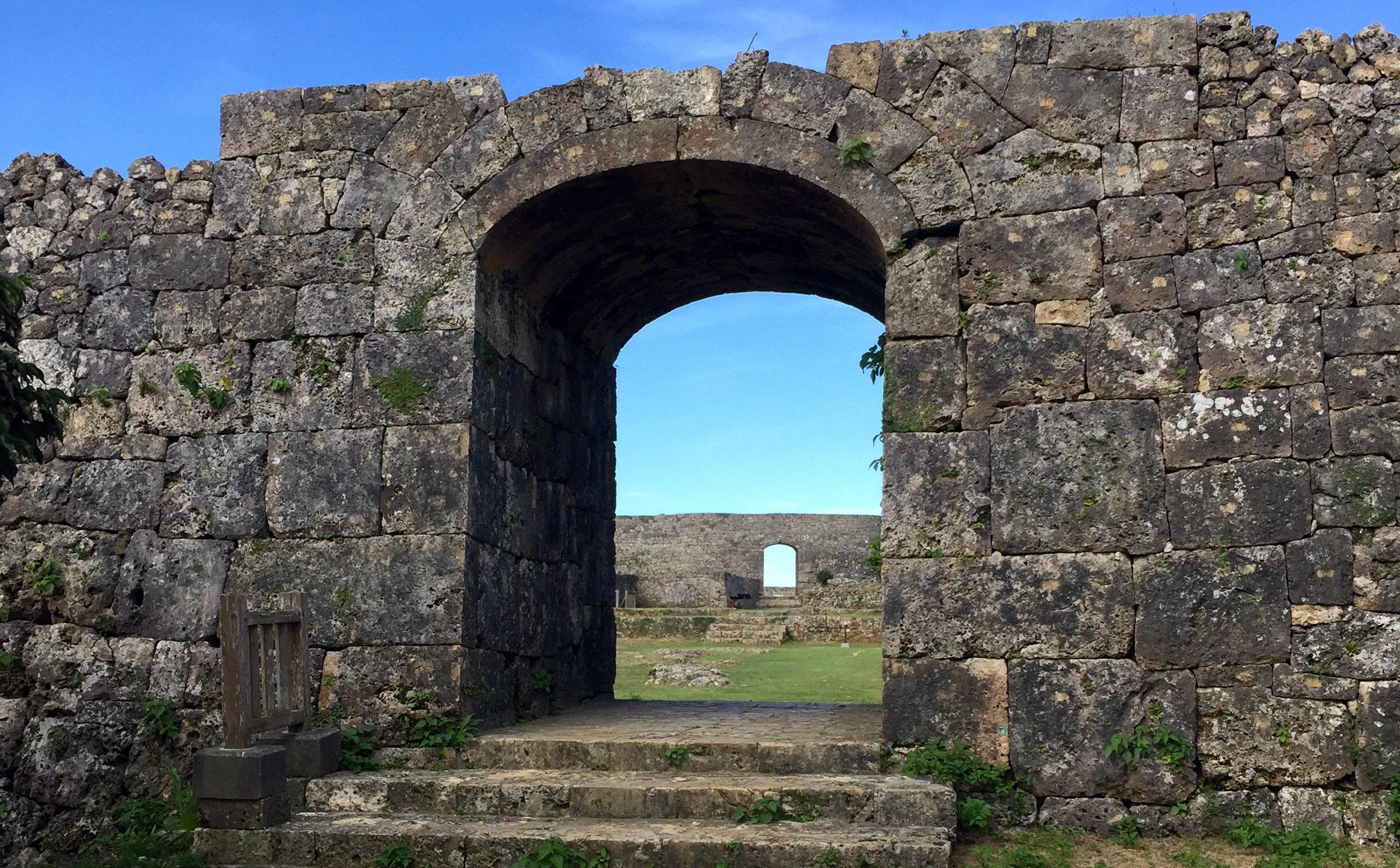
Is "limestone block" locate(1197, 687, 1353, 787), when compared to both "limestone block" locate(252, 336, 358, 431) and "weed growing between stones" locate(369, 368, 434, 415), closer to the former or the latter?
"weed growing between stones" locate(369, 368, 434, 415)

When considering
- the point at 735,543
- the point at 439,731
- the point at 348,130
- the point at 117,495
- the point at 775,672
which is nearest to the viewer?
the point at 439,731

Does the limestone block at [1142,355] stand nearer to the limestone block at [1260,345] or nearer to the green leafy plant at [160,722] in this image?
the limestone block at [1260,345]

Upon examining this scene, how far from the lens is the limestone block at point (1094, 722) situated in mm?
5828

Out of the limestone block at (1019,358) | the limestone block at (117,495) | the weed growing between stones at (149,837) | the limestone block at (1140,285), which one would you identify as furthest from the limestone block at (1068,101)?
the weed growing between stones at (149,837)

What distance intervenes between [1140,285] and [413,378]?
4246 mm

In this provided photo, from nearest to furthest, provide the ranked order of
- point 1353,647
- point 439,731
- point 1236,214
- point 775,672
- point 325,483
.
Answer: point 1353,647
point 1236,214
point 439,731
point 325,483
point 775,672

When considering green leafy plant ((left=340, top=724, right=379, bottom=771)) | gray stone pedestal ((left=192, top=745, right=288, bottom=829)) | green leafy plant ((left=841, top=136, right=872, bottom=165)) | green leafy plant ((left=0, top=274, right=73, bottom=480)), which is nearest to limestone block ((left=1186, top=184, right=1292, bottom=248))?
green leafy plant ((left=841, top=136, right=872, bottom=165))

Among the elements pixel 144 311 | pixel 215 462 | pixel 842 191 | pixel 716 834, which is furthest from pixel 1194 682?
pixel 144 311

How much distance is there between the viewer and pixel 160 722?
6816 mm

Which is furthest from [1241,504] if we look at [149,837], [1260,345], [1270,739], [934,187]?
[149,837]

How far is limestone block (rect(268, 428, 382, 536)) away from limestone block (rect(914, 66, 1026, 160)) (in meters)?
3.80

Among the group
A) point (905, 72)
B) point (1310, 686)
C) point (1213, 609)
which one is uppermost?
point (905, 72)

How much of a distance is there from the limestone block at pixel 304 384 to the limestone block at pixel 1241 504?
15.8ft

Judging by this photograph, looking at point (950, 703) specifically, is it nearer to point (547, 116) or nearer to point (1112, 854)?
point (1112, 854)
